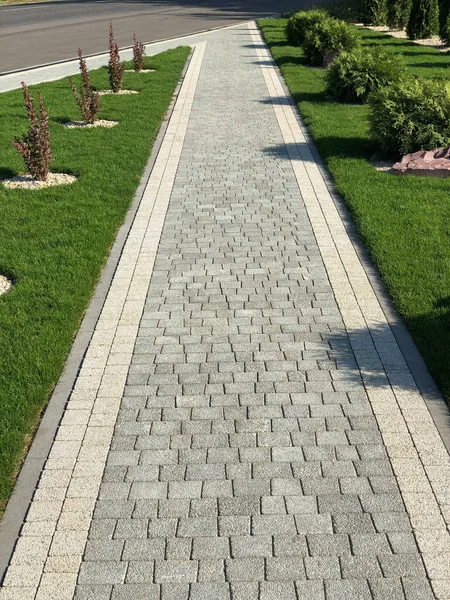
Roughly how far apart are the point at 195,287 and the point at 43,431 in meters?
2.62

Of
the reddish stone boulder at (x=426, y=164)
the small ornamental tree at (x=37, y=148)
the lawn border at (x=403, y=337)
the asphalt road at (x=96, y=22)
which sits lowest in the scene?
the asphalt road at (x=96, y=22)

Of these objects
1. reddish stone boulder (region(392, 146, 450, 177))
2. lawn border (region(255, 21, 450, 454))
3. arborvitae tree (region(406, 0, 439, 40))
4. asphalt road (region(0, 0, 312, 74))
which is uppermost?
lawn border (region(255, 21, 450, 454))

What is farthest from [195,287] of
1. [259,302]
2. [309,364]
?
[309,364]

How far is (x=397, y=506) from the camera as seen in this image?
166 inches

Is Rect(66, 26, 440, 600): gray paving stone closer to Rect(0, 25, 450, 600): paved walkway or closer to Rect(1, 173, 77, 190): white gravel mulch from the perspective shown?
Rect(0, 25, 450, 600): paved walkway

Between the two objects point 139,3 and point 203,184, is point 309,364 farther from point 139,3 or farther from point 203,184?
point 139,3

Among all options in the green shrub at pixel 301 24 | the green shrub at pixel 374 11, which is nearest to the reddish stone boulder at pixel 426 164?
the green shrub at pixel 301 24

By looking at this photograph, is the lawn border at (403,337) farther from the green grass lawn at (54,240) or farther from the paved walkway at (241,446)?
the green grass lawn at (54,240)

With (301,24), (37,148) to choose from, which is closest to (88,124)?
(37,148)

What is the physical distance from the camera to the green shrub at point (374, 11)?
3138 centimetres

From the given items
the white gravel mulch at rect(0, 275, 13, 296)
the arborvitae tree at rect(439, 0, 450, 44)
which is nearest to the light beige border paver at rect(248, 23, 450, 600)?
the white gravel mulch at rect(0, 275, 13, 296)

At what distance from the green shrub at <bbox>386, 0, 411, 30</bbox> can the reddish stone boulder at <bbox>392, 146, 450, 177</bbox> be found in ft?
70.5

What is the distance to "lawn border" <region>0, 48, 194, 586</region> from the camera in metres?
4.12

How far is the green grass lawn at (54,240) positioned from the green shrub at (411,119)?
3.88 metres
